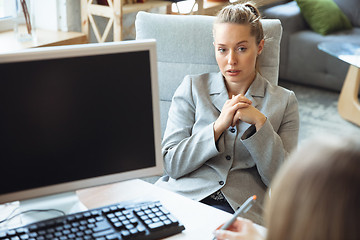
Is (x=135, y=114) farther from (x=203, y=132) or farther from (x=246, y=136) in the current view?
(x=246, y=136)

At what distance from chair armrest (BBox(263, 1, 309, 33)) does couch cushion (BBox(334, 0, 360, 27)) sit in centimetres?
44

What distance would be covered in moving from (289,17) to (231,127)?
8.85ft

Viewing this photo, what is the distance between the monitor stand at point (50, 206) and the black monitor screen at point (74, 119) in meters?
0.09

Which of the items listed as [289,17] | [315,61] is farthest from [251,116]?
[289,17]

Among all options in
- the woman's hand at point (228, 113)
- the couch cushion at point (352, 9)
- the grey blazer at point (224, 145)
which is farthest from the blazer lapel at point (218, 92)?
the couch cushion at point (352, 9)

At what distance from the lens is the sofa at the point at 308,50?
12.0ft

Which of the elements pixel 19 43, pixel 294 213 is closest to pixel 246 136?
pixel 294 213

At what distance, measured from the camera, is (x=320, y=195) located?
534 millimetres

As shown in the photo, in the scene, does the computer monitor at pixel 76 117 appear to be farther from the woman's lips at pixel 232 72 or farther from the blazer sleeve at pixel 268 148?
the woman's lips at pixel 232 72

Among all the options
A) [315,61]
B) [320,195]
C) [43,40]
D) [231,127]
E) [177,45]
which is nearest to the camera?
[320,195]

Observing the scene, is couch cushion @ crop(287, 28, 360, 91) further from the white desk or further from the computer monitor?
the computer monitor

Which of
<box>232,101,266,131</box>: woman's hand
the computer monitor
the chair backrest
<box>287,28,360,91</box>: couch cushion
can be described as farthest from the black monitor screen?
<box>287,28,360,91</box>: couch cushion

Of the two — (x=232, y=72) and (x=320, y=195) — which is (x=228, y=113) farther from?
(x=320, y=195)

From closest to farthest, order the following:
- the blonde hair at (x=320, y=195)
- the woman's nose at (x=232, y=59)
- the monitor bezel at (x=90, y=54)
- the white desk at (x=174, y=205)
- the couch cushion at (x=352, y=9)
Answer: the blonde hair at (x=320, y=195) → the monitor bezel at (x=90, y=54) → the white desk at (x=174, y=205) → the woman's nose at (x=232, y=59) → the couch cushion at (x=352, y=9)
